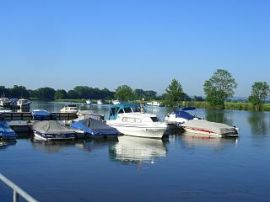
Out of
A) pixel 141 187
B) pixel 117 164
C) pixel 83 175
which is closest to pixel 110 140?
pixel 117 164

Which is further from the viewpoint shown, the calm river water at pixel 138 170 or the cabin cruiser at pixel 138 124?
the cabin cruiser at pixel 138 124

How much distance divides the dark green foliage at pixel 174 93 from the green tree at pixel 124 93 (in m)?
14.3

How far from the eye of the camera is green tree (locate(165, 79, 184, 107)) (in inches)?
6538

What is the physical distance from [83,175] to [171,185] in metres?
5.31

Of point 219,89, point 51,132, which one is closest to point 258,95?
point 219,89

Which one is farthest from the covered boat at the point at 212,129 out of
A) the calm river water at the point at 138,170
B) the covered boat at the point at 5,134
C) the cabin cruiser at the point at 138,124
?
the covered boat at the point at 5,134

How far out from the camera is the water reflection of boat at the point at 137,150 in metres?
34.5

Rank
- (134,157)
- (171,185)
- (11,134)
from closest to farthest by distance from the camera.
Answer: (171,185) < (134,157) < (11,134)

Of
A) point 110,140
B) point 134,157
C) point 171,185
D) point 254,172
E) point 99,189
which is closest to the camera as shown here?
point 99,189

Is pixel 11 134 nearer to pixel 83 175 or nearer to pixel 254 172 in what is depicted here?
pixel 83 175

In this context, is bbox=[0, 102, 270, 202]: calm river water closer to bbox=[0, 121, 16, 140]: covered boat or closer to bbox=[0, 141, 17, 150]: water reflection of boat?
bbox=[0, 141, 17, 150]: water reflection of boat

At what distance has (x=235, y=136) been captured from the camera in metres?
52.4

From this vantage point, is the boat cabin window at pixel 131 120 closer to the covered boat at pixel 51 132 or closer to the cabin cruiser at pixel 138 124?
the cabin cruiser at pixel 138 124

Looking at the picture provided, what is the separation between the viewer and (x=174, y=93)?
16700 centimetres
